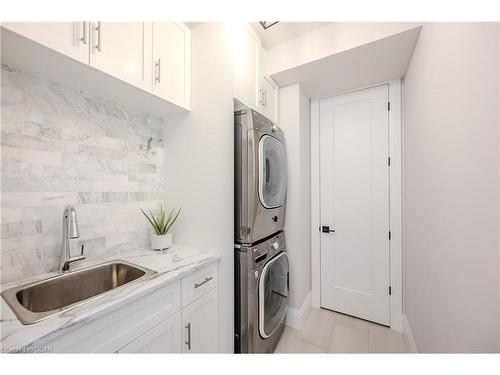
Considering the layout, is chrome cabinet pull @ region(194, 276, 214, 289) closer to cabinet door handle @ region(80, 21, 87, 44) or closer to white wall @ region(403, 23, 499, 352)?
white wall @ region(403, 23, 499, 352)

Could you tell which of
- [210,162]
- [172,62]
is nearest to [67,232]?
[210,162]

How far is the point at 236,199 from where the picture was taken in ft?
4.65

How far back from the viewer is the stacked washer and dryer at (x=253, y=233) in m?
1.37

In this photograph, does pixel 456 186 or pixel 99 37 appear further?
pixel 99 37

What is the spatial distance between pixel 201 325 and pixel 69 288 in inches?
30.4

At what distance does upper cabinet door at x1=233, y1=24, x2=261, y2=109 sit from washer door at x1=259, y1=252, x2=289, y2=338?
1298 mm

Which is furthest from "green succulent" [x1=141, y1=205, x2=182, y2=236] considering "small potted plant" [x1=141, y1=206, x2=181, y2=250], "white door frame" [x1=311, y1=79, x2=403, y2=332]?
"white door frame" [x1=311, y1=79, x2=403, y2=332]

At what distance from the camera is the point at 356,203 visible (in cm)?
212

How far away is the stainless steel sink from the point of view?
859mm

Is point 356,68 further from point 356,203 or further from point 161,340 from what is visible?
point 161,340

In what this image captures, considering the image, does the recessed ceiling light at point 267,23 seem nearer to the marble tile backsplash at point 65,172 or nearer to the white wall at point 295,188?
the white wall at point 295,188
